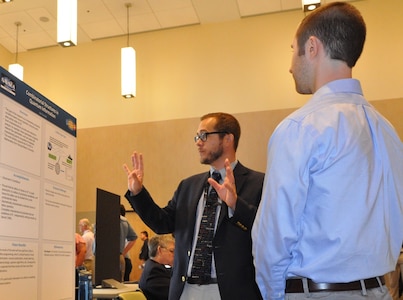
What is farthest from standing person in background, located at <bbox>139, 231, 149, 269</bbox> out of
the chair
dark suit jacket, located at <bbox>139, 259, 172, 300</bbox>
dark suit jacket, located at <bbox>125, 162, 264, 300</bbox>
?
dark suit jacket, located at <bbox>125, 162, 264, 300</bbox>

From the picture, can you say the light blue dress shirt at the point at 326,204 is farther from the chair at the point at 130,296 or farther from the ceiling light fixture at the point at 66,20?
the ceiling light fixture at the point at 66,20

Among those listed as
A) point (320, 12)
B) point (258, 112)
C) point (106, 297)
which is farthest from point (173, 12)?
point (320, 12)

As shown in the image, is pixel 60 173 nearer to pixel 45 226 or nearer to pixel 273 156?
pixel 45 226

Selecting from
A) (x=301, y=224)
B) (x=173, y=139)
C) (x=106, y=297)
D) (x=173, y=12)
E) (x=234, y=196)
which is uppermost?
(x=173, y=12)

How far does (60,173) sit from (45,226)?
0.27 metres

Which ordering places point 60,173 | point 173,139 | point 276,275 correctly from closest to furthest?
1. point 276,275
2. point 60,173
3. point 173,139

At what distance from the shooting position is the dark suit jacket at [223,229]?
6.91 feet

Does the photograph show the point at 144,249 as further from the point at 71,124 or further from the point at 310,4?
the point at 71,124

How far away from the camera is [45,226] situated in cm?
194

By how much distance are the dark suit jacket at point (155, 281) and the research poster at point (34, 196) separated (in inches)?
49.7

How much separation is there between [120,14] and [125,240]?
3601mm

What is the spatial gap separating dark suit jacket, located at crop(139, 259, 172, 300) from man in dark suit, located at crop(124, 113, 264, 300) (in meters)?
0.98

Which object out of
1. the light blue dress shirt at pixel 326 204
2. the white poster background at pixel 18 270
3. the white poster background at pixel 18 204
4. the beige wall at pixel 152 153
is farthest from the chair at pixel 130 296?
the beige wall at pixel 152 153

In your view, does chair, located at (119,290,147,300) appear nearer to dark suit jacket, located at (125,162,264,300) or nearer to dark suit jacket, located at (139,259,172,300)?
dark suit jacket, located at (125,162,264,300)
